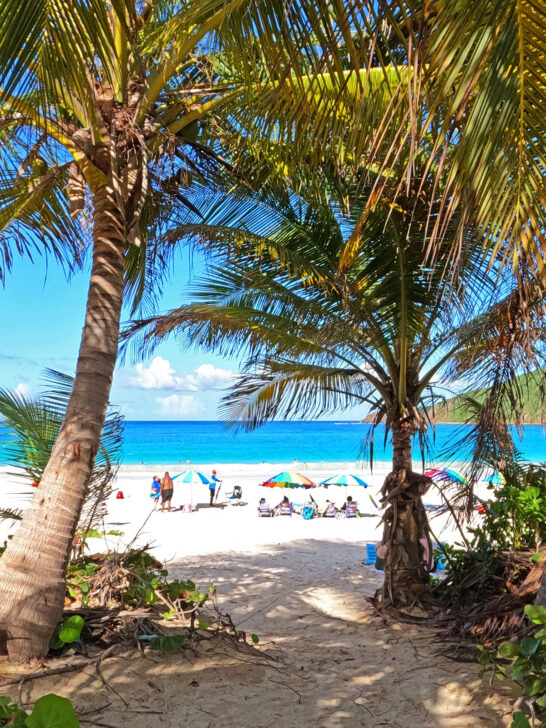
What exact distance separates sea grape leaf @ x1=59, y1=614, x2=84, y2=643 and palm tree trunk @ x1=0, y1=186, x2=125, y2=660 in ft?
0.24

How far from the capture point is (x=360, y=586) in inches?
317

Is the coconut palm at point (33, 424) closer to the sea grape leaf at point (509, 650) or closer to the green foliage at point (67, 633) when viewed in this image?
the green foliage at point (67, 633)

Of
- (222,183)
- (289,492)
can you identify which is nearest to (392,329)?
(222,183)

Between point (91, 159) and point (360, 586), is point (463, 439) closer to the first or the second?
point (360, 586)

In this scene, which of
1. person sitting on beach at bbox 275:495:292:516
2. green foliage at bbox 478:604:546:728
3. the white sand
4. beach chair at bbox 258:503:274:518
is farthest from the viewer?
person sitting on beach at bbox 275:495:292:516

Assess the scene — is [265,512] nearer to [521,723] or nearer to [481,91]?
[521,723]

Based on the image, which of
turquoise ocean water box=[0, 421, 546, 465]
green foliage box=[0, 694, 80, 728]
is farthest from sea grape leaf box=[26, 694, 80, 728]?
turquoise ocean water box=[0, 421, 546, 465]

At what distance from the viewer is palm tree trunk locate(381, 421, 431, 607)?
20.7 feet

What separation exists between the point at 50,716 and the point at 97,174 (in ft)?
12.4

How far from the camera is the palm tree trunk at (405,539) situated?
20.7 ft

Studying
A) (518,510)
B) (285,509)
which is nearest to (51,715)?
(518,510)

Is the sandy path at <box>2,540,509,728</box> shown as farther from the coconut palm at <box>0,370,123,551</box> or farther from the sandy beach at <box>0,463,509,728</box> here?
the coconut palm at <box>0,370,123,551</box>

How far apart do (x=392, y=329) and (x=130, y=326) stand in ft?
9.78

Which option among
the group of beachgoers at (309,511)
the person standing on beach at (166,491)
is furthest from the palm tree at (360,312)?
the person standing on beach at (166,491)
